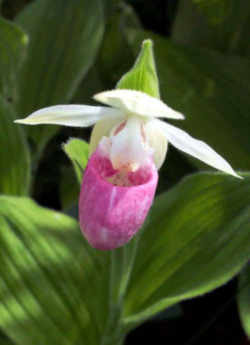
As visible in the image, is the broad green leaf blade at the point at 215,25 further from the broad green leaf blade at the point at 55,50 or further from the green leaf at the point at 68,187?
the green leaf at the point at 68,187

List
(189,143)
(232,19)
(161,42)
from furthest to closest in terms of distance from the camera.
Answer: (232,19) → (161,42) → (189,143)

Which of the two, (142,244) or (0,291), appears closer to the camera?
(0,291)

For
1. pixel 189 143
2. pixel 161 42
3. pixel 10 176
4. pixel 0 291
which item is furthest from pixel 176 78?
pixel 0 291

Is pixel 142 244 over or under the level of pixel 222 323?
over

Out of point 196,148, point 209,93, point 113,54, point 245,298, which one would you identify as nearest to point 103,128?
point 196,148

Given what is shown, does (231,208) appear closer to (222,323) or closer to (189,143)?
(189,143)

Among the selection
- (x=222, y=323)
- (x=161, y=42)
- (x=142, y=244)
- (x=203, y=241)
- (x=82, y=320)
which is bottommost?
(x=222, y=323)

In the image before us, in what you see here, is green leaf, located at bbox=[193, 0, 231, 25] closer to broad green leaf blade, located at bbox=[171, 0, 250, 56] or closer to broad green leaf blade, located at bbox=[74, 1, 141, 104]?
broad green leaf blade, located at bbox=[171, 0, 250, 56]

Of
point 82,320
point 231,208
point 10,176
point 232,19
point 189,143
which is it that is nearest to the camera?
point 189,143

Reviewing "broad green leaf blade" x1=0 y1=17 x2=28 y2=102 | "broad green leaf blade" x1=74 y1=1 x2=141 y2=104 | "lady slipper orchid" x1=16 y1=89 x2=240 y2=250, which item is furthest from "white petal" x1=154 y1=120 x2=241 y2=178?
"broad green leaf blade" x1=74 y1=1 x2=141 y2=104
